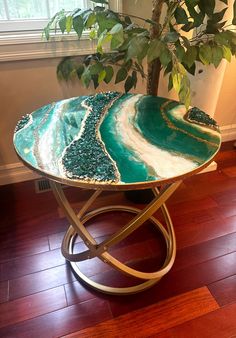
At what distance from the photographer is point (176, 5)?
1056mm

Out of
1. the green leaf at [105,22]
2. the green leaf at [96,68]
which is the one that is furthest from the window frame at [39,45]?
the green leaf at [105,22]

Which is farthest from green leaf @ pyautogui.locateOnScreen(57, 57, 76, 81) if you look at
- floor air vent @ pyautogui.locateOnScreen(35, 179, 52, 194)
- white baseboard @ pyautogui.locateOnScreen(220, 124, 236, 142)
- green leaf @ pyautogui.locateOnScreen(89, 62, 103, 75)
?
white baseboard @ pyautogui.locateOnScreen(220, 124, 236, 142)

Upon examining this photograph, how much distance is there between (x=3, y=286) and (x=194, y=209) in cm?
112

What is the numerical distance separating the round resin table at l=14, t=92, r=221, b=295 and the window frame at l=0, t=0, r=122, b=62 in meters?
0.44

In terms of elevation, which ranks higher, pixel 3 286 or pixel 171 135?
pixel 171 135

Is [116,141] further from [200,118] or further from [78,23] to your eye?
[78,23]

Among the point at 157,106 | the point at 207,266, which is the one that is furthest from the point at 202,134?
the point at 207,266

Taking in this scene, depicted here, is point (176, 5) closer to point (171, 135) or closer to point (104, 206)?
point (171, 135)

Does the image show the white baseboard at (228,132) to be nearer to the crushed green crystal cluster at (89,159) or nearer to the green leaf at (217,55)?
the green leaf at (217,55)

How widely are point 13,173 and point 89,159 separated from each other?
1140 millimetres

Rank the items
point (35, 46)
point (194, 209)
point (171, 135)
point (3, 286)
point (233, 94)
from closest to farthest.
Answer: point (171, 135) → point (3, 286) → point (35, 46) → point (194, 209) → point (233, 94)

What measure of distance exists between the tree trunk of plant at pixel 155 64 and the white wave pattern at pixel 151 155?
40 centimetres

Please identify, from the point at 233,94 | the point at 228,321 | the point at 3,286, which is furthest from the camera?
the point at 233,94

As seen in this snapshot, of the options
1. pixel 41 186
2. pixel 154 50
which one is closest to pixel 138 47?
pixel 154 50
